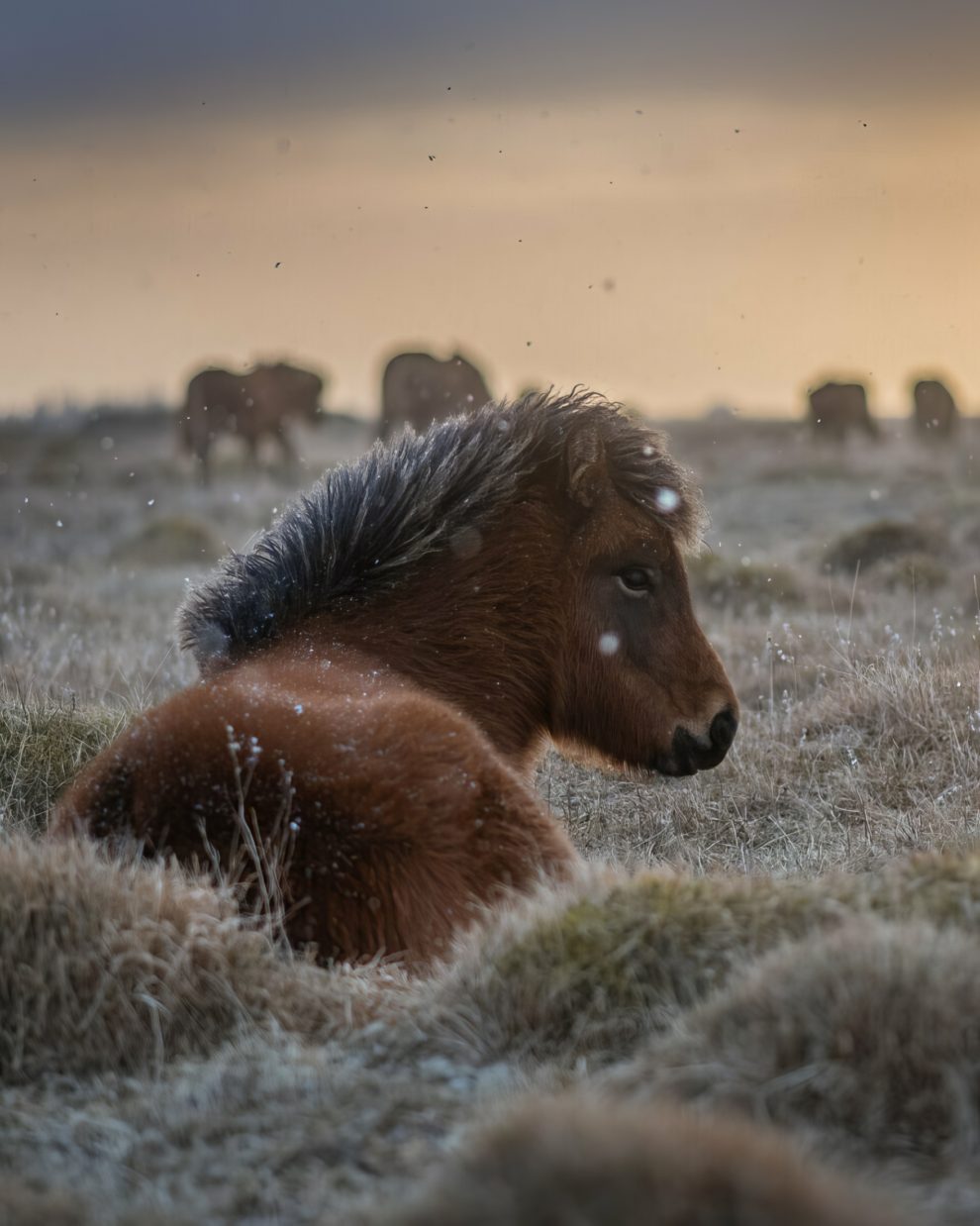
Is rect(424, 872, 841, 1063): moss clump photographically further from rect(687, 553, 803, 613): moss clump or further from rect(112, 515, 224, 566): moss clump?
rect(112, 515, 224, 566): moss clump

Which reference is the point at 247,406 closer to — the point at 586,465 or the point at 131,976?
the point at 586,465

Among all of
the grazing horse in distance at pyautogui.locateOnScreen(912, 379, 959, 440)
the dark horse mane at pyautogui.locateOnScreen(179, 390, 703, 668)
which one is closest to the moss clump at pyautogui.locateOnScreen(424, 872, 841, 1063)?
the dark horse mane at pyautogui.locateOnScreen(179, 390, 703, 668)

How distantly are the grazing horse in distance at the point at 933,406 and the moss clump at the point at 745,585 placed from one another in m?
36.8

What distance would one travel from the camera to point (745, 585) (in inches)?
518

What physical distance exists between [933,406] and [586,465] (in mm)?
46287

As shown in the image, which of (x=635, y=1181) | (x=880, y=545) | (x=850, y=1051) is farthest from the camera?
(x=880, y=545)

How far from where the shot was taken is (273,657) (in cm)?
479

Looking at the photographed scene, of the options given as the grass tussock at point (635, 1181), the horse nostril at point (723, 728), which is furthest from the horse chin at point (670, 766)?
the grass tussock at point (635, 1181)

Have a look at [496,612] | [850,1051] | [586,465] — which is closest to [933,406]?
[586,465]

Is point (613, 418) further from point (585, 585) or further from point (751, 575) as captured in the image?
point (751, 575)

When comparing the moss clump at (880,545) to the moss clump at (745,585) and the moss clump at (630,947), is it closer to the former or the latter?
the moss clump at (745,585)

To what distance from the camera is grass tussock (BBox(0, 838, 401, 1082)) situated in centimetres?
333

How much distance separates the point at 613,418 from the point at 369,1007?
8.88 feet

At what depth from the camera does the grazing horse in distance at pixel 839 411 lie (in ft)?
149
